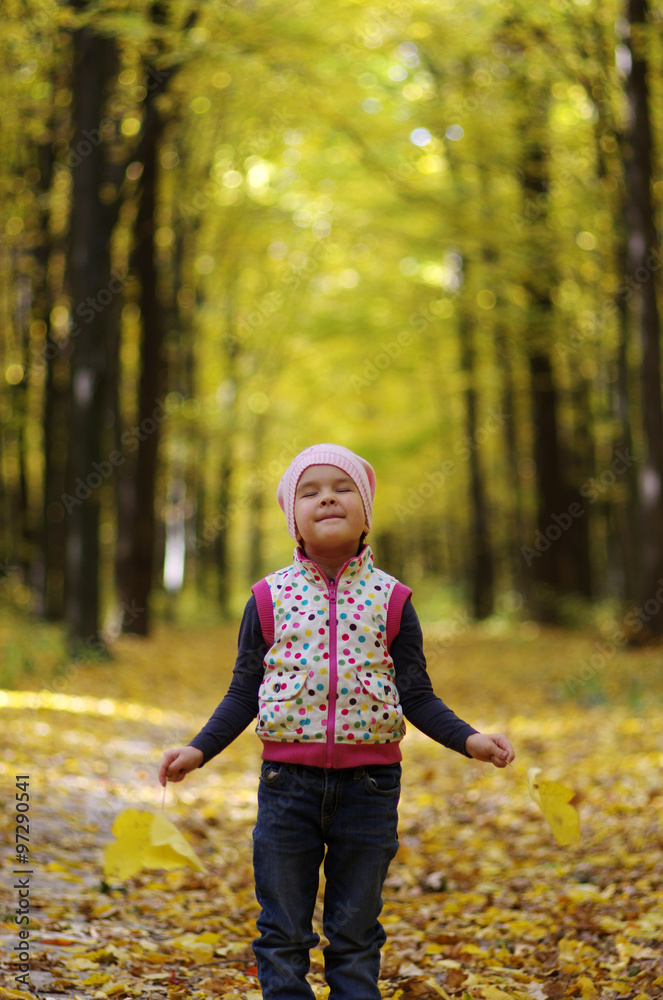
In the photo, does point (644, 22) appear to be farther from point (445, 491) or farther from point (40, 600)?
point (445, 491)

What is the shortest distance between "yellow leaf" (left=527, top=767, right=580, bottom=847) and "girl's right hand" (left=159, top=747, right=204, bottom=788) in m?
1.08

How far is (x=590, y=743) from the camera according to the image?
26.4 feet

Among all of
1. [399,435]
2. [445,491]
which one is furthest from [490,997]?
[445,491]

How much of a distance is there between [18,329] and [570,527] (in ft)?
39.4

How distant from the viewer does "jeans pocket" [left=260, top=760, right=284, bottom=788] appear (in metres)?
2.81

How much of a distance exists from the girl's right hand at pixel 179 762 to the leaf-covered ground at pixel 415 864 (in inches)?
41.0

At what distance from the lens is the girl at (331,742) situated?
9.10 ft

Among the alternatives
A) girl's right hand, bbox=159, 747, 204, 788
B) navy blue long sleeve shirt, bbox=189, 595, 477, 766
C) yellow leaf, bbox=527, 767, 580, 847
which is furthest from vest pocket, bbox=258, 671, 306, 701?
yellow leaf, bbox=527, 767, 580, 847

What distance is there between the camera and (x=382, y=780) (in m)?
2.83

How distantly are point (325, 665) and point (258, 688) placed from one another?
1.06 ft

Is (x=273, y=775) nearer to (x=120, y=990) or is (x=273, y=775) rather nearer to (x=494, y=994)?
(x=120, y=990)

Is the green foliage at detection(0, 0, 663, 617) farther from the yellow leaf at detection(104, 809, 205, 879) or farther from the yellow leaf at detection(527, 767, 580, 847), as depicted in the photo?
the yellow leaf at detection(527, 767, 580, 847)

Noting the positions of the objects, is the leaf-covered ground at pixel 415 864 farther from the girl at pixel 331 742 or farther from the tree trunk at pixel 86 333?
the tree trunk at pixel 86 333

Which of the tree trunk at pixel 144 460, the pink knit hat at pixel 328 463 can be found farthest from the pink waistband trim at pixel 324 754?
the tree trunk at pixel 144 460
